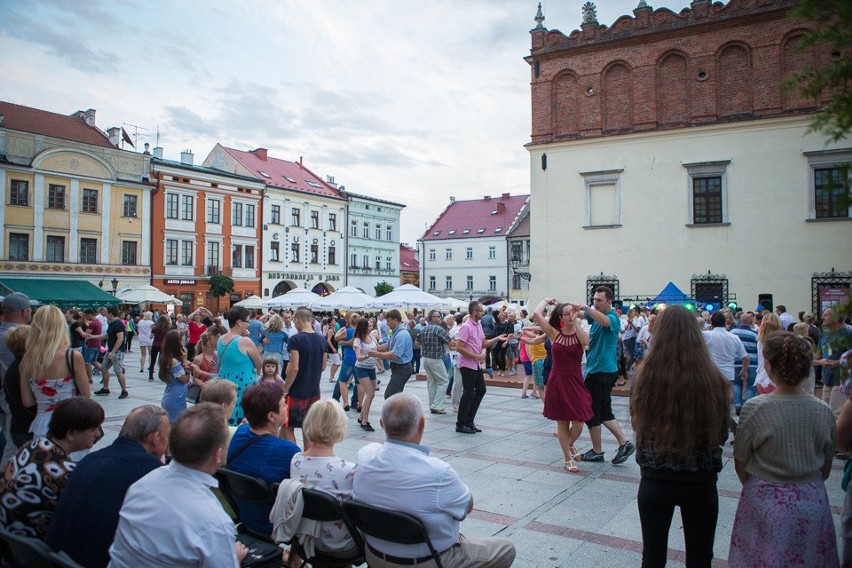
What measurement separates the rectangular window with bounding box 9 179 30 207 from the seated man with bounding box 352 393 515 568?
41746mm

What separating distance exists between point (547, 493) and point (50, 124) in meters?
45.4

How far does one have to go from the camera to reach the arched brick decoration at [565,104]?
28625 mm

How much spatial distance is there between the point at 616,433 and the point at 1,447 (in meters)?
6.67

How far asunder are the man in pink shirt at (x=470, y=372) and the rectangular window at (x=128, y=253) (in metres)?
38.4

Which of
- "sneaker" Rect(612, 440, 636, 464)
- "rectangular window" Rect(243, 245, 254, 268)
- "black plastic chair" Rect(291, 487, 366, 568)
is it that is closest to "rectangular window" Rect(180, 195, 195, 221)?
"rectangular window" Rect(243, 245, 254, 268)

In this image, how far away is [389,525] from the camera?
3.26 m

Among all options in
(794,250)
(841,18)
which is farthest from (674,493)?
(794,250)

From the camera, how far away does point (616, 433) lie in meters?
7.48

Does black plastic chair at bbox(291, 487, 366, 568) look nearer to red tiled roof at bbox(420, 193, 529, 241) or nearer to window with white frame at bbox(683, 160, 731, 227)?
→ window with white frame at bbox(683, 160, 731, 227)

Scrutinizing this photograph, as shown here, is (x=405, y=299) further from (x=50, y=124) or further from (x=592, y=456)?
(x=50, y=124)

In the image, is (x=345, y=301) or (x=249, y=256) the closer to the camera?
(x=345, y=301)

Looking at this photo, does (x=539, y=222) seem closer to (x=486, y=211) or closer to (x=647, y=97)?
(x=647, y=97)

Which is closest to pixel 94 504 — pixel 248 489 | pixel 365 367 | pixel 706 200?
pixel 248 489

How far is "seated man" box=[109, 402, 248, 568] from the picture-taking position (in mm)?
2668
